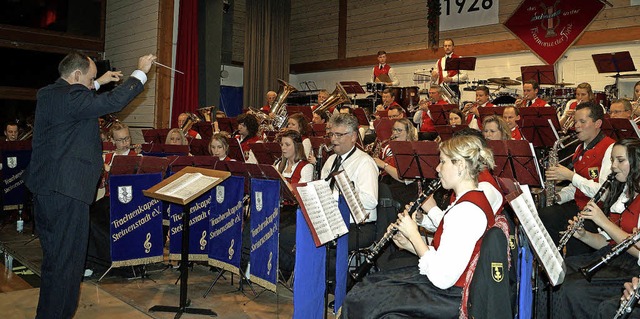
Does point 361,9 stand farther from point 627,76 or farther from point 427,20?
point 627,76

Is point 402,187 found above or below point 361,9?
below

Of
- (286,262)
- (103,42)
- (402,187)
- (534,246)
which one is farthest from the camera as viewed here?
(103,42)

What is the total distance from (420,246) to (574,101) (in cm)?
702

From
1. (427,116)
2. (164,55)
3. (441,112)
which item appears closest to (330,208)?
(441,112)

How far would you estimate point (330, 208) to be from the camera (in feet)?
12.2

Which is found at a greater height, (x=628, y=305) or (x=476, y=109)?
(x=476, y=109)

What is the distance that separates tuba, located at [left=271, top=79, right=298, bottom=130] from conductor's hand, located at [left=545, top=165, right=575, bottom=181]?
4999 millimetres

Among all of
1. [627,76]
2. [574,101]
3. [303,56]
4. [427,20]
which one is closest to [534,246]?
[574,101]

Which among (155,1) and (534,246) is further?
(155,1)

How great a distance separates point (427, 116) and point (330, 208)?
6530 mm

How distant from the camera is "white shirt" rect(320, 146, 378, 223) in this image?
176 inches

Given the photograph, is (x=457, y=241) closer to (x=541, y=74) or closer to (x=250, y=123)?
(x=250, y=123)

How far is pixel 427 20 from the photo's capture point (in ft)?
45.4

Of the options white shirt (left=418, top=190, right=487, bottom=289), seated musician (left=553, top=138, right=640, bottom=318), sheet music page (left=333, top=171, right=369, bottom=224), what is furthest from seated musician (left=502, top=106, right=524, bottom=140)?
white shirt (left=418, top=190, right=487, bottom=289)
